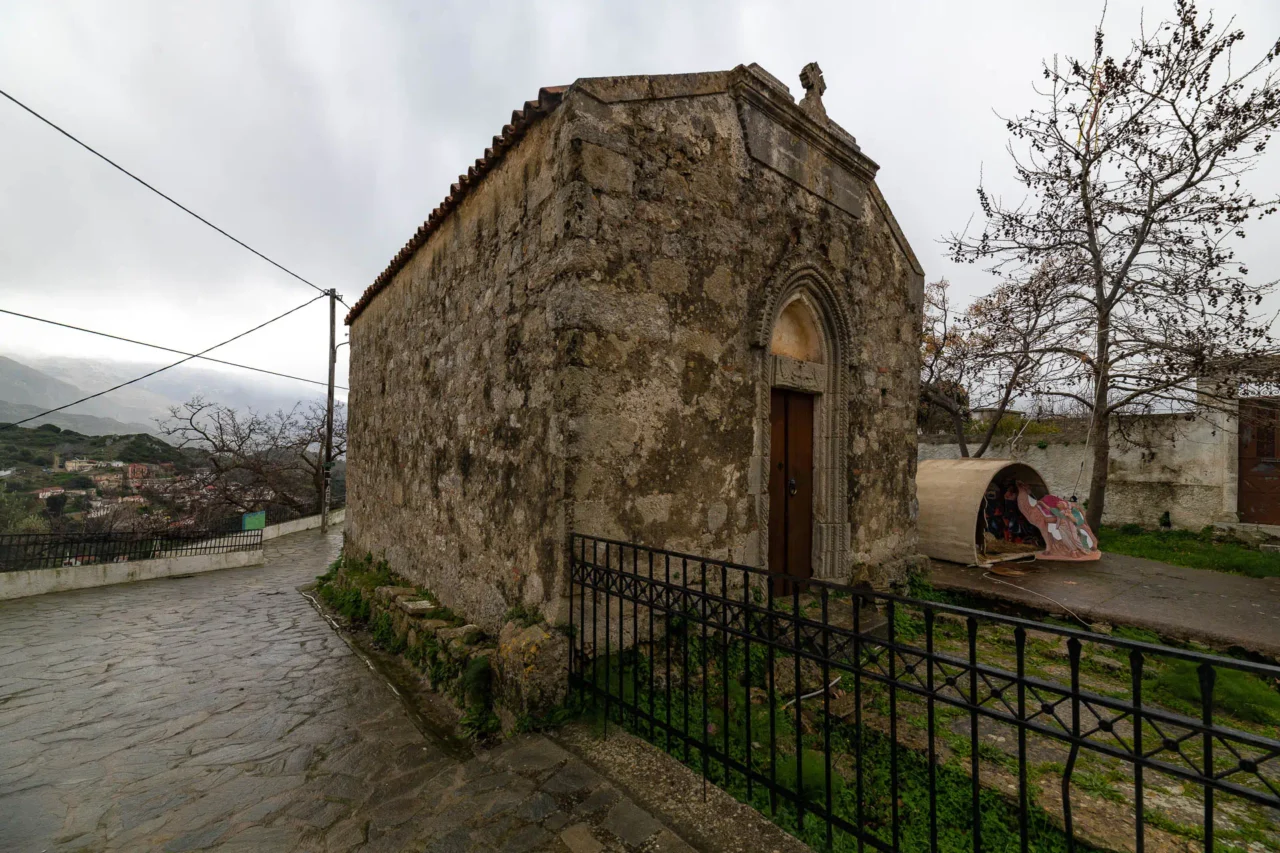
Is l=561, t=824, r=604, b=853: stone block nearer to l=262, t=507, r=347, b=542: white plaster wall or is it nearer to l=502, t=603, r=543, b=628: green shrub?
l=502, t=603, r=543, b=628: green shrub

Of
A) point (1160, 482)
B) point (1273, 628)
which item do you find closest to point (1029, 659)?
point (1273, 628)

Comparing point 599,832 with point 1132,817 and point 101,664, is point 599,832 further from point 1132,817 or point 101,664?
point 101,664

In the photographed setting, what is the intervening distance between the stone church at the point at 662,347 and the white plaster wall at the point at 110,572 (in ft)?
29.2

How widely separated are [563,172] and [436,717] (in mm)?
4474

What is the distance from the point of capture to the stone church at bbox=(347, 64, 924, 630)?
13.3ft

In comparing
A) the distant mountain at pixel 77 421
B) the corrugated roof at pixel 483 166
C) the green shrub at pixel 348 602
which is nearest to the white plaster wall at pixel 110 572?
the green shrub at pixel 348 602

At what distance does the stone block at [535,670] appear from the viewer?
369 cm

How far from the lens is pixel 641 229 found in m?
4.29

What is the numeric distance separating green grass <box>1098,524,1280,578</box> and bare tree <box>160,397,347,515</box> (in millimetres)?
23834

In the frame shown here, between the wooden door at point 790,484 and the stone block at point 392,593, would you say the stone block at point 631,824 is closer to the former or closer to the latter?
the wooden door at point 790,484

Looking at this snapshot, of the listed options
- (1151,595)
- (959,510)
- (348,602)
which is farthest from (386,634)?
(1151,595)

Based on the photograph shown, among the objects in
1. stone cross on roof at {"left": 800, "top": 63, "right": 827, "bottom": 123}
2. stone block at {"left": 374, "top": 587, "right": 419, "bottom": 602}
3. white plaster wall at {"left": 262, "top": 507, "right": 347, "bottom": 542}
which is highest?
stone cross on roof at {"left": 800, "top": 63, "right": 827, "bottom": 123}

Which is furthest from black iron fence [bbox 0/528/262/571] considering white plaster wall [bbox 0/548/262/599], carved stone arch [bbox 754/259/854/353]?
carved stone arch [bbox 754/259/854/353]

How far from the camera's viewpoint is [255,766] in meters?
3.78
